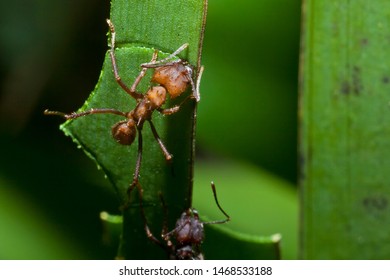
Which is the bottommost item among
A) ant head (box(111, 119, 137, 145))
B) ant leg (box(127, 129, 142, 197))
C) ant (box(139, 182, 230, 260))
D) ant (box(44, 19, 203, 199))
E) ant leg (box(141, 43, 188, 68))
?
ant (box(139, 182, 230, 260))

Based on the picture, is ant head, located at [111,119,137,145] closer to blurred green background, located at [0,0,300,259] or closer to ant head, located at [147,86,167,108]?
ant head, located at [147,86,167,108]

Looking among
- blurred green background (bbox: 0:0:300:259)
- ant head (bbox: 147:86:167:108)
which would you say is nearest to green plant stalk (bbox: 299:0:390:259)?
blurred green background (bbox: 0:0:300:259)

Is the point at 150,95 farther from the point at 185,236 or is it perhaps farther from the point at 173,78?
the point at 185,236

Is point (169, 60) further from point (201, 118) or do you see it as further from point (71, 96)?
point (71, 96)

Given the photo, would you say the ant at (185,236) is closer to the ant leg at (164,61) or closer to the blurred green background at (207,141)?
the blurred green background at (207,141)

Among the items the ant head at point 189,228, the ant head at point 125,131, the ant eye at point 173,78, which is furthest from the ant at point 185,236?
the ant eye at point 173,78
